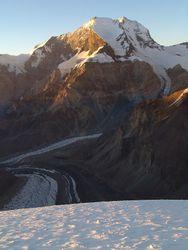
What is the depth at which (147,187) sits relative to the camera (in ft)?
201

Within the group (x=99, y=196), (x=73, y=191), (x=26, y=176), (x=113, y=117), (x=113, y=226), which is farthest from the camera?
(x=113, y=117)

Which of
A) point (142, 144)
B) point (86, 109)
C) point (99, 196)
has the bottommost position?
point (99, 196)

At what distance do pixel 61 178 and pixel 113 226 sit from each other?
66204 mm

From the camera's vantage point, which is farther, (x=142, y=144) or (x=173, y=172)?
(x=142, y=144)

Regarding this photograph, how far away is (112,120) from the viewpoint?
464ft

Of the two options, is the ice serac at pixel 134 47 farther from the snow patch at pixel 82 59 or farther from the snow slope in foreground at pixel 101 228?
the snow slope in foreground at pixel 101 228

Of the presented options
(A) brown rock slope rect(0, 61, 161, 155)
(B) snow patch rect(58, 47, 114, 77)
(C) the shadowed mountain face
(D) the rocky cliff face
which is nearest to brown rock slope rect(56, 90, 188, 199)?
(C) the shadowed mountain face

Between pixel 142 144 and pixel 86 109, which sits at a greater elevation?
pixel 86 109

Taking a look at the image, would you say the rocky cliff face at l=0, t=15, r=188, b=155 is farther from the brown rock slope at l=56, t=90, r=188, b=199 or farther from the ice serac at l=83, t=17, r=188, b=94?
the brown rock slope at l=56, t=90, r=188, b=199

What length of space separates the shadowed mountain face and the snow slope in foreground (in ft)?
126

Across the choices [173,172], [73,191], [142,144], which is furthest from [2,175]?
[173,172]

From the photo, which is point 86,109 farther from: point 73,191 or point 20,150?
point 73,191

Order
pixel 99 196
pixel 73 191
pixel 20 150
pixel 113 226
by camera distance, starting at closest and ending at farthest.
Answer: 1. pixel 113 226
2. pixel 99 196
3. pixel 73 191
4. pixel 20 150

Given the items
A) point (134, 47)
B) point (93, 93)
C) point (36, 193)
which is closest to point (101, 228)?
point (36, 193)
